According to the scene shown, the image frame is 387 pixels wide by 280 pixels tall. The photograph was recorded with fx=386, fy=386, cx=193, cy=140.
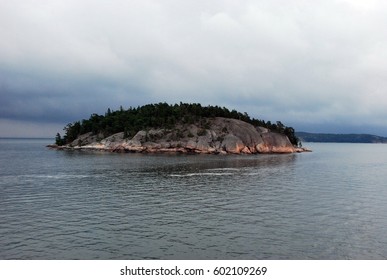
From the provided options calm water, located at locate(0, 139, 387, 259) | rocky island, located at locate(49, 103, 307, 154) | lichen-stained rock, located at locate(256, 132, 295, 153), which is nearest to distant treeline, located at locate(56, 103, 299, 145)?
rocky island, located at locate(49, 103, 307, 154)

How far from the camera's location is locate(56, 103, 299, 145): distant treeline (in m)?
168

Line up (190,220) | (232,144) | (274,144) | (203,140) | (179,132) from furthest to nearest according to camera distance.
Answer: (274,144) → (179,132) → (203,140) → (232,144) → (190,220)

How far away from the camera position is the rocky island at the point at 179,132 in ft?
501

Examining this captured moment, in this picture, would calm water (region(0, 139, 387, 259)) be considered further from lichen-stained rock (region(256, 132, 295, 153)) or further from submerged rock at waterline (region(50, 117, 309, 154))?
lichen-stained rock (region(256, 132, 295, 153))

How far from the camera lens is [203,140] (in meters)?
152

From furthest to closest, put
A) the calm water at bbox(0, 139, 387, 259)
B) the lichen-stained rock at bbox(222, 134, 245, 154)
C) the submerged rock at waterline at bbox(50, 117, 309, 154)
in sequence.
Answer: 1. the submerged rock at waterline at bbox(50, 117, 309, 154)
2. the lichen-stained rock at bbox(222, 134, 245, 154)
3. the calm water at bbox(0, 139, 387, 259)

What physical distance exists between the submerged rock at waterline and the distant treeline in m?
4.61

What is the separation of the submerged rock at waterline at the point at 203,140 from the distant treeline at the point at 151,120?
4.61m

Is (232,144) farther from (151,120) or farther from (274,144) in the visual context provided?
(151,120)

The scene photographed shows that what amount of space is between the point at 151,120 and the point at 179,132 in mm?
17743

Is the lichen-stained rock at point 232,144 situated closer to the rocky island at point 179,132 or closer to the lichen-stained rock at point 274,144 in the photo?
the rocky island at point 179,132

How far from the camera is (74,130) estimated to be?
188125 millimetres

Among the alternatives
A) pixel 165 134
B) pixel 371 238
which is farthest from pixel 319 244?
pixel 165 134

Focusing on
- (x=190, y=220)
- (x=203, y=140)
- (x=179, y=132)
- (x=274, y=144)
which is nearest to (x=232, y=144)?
(x=203, y=140)
